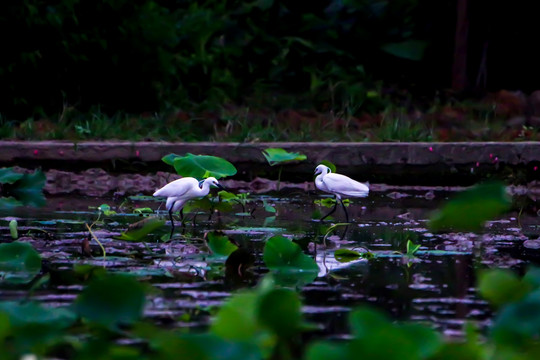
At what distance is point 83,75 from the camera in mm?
9047

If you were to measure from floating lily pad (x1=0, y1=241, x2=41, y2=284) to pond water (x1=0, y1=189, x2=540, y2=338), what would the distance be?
0.27ft

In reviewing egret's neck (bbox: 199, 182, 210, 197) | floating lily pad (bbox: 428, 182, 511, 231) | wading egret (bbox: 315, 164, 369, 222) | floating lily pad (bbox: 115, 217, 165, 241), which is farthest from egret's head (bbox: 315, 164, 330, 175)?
floating lily pad (bbox: 428, 182, 511, 231)

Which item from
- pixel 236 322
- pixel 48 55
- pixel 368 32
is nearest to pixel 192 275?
pixel 236 322

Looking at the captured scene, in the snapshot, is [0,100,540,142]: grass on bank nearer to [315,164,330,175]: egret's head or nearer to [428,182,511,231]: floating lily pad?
[315,164,330,175]: egret's head

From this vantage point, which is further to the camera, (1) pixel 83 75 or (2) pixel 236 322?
(1) pixel 83 75

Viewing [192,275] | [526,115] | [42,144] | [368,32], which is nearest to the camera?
[192,275]

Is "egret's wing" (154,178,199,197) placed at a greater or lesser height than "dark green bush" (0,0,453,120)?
lesser

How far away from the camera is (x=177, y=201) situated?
16.7 ft

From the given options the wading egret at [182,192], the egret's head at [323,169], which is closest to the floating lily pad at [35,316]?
the wading egret at [182,192]

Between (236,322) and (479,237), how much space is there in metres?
2.64

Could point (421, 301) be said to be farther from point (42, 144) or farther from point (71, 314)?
point (42, 144)

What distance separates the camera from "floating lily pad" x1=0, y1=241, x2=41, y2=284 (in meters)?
3.60

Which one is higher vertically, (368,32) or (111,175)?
(368,32)

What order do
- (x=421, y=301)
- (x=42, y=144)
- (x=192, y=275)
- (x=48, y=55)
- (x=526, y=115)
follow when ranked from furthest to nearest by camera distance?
(x=526, y=115) → (x=48, y=55) → (x=42, y=144) → (x=192, y=275) → (x=421, y=301)
